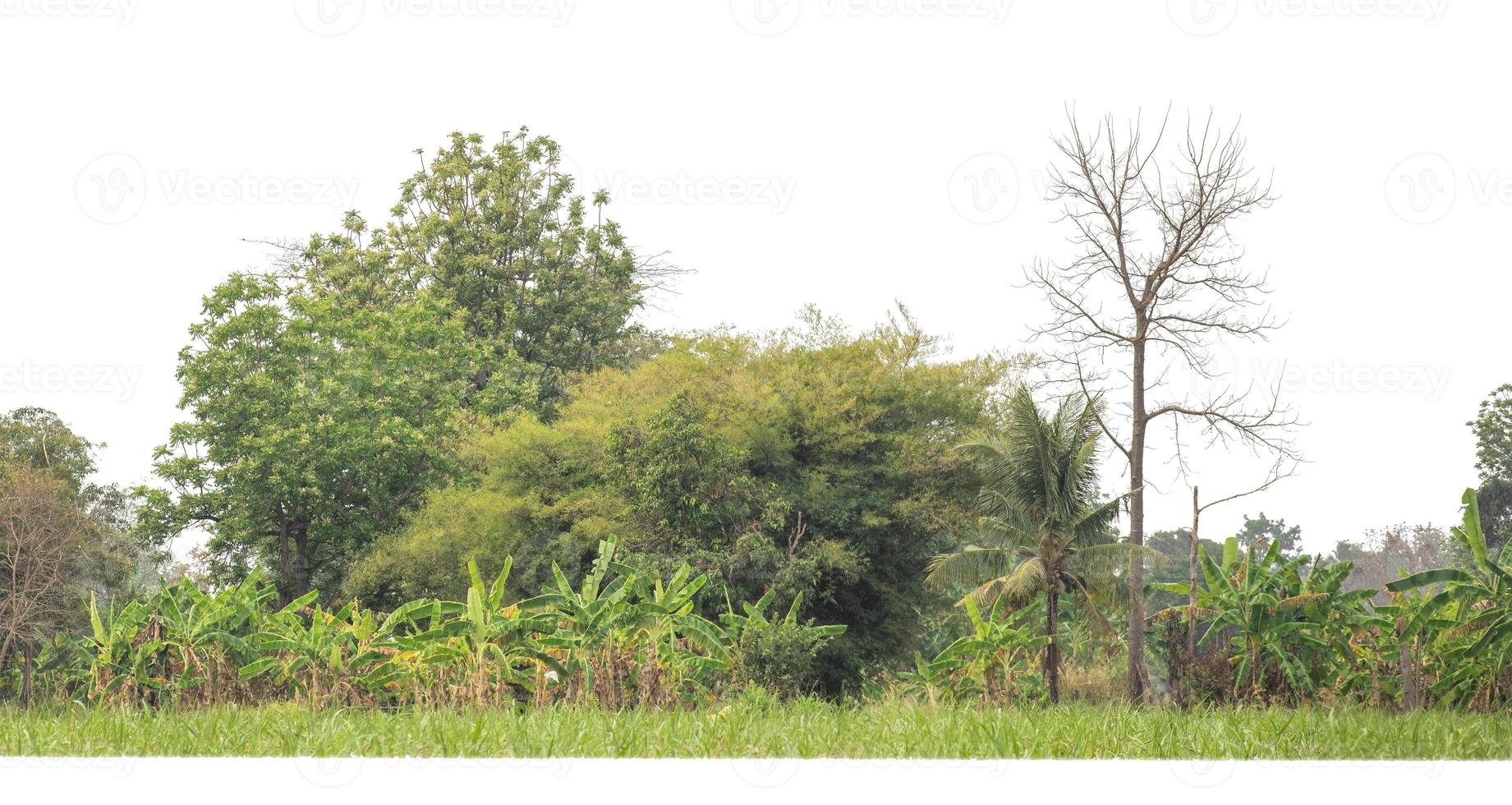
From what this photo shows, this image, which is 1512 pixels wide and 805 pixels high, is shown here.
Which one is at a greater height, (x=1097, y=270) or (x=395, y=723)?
(x=1097, y=270)

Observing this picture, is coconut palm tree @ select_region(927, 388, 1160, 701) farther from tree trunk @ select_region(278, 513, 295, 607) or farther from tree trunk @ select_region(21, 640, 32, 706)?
tree trunk @ select_region(278, 513, 295, 607)

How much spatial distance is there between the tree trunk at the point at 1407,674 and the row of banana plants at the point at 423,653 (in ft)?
16.0

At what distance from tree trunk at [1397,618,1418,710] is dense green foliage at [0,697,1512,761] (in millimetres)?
2471

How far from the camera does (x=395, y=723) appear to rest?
5.32 meters

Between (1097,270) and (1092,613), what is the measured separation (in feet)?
19.7

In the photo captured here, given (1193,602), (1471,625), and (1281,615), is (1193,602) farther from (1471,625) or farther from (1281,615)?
(1471,625)

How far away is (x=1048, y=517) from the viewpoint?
1920 centimetres

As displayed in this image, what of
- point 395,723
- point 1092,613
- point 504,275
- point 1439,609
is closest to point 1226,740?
point 395,723

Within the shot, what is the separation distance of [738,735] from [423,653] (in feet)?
9.36

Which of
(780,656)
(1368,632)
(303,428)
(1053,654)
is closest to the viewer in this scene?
(1368,632)

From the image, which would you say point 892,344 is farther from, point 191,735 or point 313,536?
point 191,735

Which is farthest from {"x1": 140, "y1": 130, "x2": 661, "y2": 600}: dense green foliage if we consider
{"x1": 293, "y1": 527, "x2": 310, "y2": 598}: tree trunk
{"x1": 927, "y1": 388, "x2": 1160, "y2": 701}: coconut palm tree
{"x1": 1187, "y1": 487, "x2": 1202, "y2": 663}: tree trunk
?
{"x1": 1187, "y1": 487, "x2": 1202, "y2": 663}: tree trunk

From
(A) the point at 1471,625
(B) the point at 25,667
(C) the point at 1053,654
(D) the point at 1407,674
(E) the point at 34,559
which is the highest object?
(A) the point at 1471,625

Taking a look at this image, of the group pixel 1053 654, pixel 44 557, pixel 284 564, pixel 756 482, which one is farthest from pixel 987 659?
pixel 284 564
